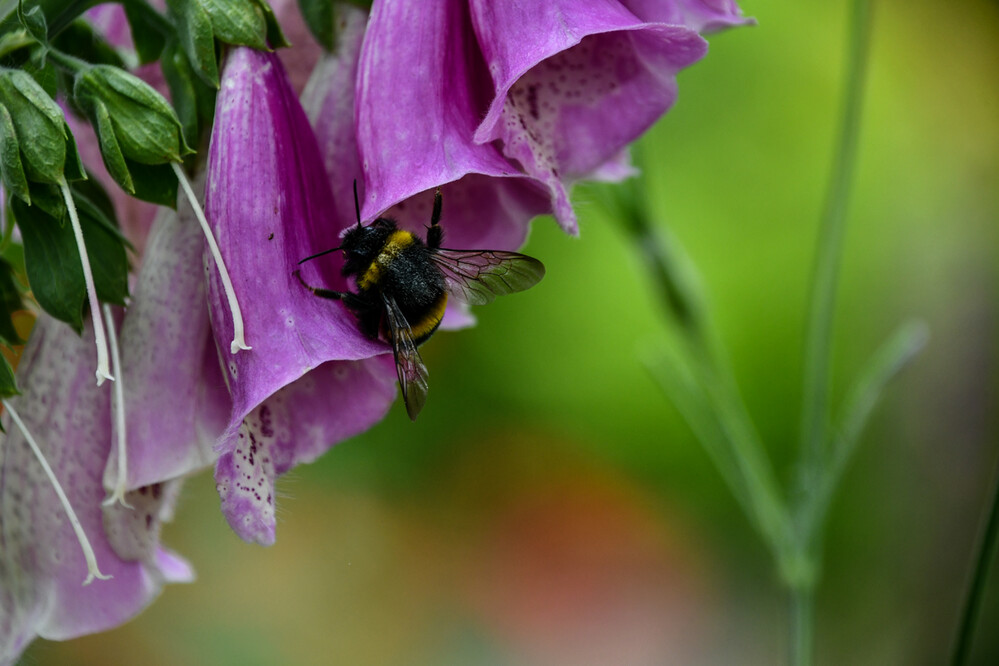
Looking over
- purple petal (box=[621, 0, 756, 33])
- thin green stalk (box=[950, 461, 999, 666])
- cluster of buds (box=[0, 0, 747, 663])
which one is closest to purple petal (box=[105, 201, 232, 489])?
cluster of buds (box=[0, 0, 747, 663])

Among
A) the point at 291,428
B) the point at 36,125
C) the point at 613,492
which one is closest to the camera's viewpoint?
the point at 36,125

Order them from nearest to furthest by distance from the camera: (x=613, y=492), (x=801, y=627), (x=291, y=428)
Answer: (x=291, y=428) < (x=801, y=627) < (x=613, y=492)

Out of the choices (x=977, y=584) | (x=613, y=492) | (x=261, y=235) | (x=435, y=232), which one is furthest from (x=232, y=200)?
(x=613, y=492)

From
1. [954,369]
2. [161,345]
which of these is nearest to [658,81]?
[161,345]

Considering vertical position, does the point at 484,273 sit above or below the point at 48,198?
below

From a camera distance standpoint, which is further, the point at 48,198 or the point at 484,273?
the point at 484,273

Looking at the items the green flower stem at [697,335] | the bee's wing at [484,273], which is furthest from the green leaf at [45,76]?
the green flower stem at [697,335]

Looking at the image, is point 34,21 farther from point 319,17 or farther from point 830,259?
point 830,259

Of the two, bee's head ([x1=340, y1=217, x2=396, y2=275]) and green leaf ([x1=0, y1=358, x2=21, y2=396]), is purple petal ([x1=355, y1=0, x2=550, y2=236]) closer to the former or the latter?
bee's head ([x1=340, y1=217, x2=396, y2=275])

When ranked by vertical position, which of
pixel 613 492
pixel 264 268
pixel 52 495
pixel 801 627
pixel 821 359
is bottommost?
pixel 613 492
